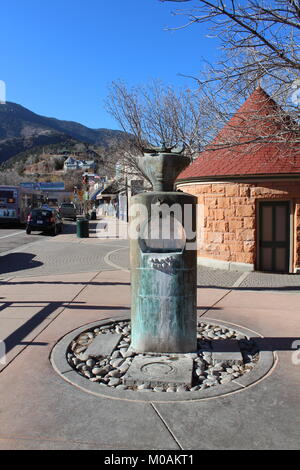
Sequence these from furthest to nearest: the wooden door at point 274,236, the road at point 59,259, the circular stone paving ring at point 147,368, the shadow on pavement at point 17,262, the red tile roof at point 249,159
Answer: the shadow on pavement at point 17,262 < the road at point 59,259 < the wooden door at point 274,236 < the red tile roof at point 249,159 < the circular stone paving ring at point 147,368

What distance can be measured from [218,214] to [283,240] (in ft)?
6.54

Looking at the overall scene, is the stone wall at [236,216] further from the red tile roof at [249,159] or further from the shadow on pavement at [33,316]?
the shadow on pavement at [33,316]

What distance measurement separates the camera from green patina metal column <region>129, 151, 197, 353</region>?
516 centimetres

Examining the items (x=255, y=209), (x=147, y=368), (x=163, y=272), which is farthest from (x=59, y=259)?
(x=147, y=368)

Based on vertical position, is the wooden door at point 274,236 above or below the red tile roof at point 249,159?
below

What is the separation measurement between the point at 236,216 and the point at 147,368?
301 inches

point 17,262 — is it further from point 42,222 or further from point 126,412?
point 42,222

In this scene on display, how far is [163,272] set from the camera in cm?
516

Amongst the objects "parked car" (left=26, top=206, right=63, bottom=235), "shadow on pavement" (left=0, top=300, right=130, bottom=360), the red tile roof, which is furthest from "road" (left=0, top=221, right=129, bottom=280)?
"parked car" (left=26, top=206, right=63, bottom=235)

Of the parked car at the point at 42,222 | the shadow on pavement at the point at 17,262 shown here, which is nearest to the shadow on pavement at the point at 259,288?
the shadow on pavement at the point at 17,262

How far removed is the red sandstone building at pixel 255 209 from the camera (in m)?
11.1

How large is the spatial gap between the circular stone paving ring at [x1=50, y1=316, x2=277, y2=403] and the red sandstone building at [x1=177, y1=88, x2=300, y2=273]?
18.7ft

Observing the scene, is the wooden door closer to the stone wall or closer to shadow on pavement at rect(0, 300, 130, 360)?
the stone wall

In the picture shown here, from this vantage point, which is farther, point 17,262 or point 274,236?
point 17,262
